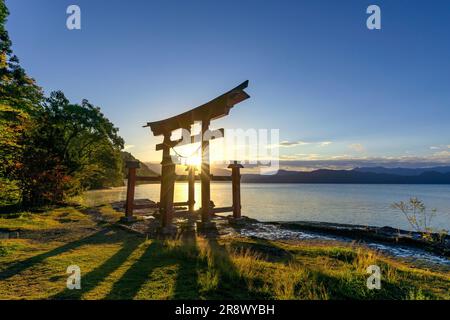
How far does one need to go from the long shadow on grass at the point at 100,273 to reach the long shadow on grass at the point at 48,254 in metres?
1.63

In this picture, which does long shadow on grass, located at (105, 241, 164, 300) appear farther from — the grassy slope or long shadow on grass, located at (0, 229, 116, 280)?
long shadow on grass, located at (0, 229, 116, 280)

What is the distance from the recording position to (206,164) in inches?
472

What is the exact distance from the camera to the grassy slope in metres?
4.80

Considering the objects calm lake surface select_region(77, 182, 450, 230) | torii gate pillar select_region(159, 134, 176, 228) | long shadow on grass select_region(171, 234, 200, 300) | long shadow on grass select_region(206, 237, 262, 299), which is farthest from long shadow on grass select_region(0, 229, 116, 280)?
calm lake surface select_region(77, 182, 450, 230)

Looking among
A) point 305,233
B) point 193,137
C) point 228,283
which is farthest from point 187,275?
point 305,233

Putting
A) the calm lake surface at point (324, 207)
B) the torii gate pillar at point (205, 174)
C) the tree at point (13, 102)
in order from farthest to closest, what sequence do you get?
the calm lake surface at point (324, 207) → the tree at point (13, 102) → the torii gate pillar at point (205, 174)

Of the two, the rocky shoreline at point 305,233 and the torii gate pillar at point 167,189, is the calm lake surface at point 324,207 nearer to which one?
the rocky shoreline at point 305,233

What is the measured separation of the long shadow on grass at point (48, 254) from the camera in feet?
19.7

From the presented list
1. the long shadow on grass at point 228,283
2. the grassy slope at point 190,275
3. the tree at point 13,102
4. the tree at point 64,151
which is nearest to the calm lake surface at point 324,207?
the tree at point 64,151

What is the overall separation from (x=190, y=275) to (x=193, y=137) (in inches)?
295

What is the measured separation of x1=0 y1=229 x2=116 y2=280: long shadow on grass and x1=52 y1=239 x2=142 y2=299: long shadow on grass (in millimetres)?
1629

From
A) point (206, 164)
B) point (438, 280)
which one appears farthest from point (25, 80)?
point (438, 280)
